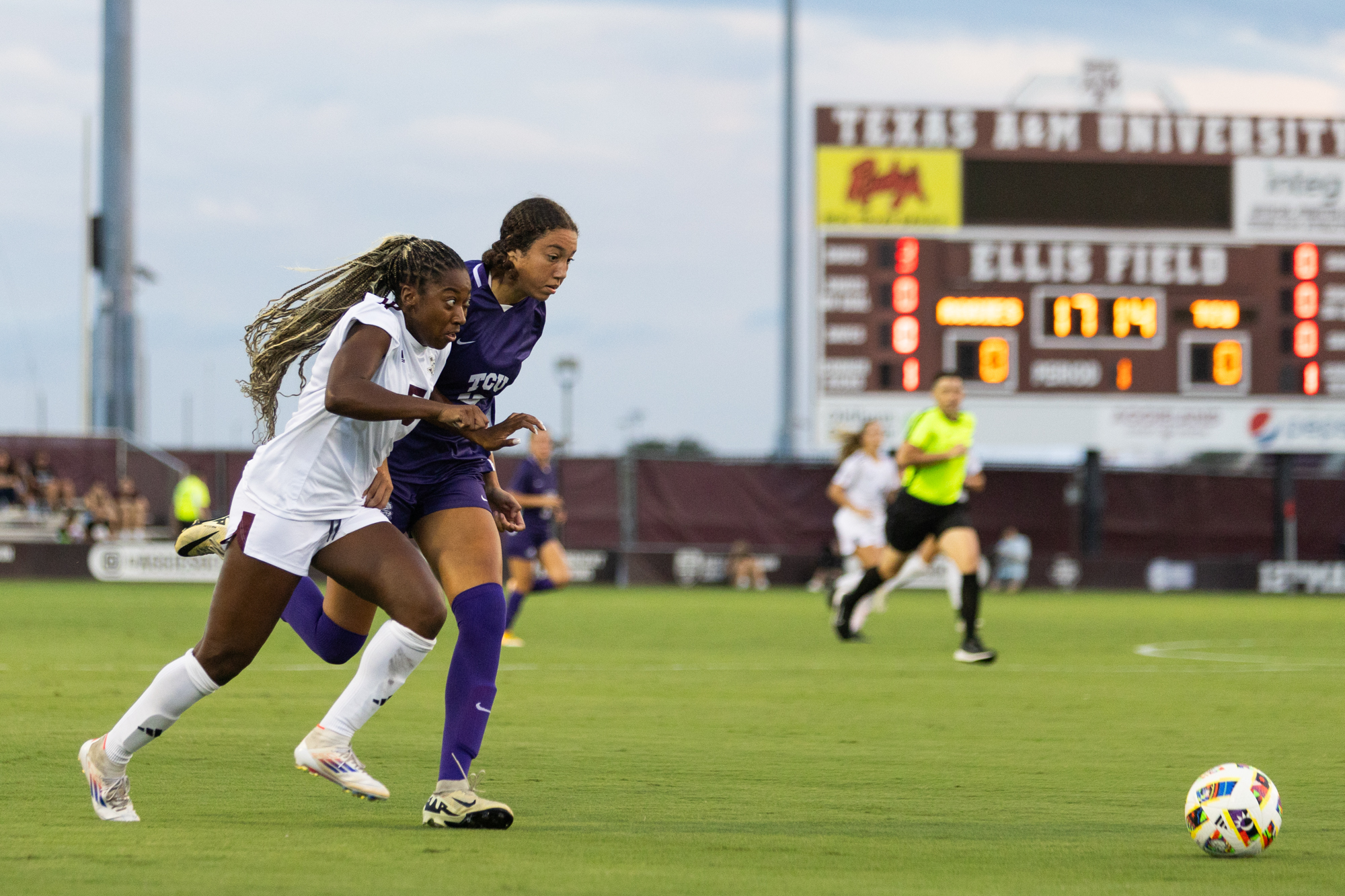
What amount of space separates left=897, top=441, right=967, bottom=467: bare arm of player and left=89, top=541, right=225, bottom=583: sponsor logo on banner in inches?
679

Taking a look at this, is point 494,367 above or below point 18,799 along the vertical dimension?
above

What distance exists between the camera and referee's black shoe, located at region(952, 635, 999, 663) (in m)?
13.0

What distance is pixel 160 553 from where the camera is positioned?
28031mm

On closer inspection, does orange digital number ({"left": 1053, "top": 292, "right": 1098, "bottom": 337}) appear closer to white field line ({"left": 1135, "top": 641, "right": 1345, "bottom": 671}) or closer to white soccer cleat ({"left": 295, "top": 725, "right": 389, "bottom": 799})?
white field line ({"left": 1135, "top": 641, "right": 1345, "bottom": 671})

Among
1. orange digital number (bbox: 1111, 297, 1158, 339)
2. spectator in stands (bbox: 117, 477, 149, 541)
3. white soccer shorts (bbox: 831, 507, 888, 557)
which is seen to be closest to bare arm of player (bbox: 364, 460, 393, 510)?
white soccer shorts (bbox: 831, 507, 888, 557)

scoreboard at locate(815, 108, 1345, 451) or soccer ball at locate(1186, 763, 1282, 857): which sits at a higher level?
scoreboard at locate(815, 108, 1345, 451)

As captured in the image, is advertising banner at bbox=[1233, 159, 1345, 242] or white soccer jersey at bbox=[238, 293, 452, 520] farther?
advertising banner at bbox=[1233, 159, 1345, 242]

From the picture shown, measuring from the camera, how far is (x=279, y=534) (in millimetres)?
5426

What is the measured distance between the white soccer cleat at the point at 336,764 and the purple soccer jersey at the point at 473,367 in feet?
3.15

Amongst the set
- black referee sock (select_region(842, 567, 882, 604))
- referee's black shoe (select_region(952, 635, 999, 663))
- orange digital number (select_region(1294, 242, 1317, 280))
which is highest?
orange digital number (select_region(1294, 242, 1317, 280))

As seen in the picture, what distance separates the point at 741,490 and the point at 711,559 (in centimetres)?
162

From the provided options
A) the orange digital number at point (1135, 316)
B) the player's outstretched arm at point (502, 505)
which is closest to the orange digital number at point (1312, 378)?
the orange digital number at point (1135, 316)

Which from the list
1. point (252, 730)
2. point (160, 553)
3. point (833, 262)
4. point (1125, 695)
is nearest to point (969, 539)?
point (1125, 695)

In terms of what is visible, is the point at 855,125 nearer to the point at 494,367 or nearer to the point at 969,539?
the point at 969,539
